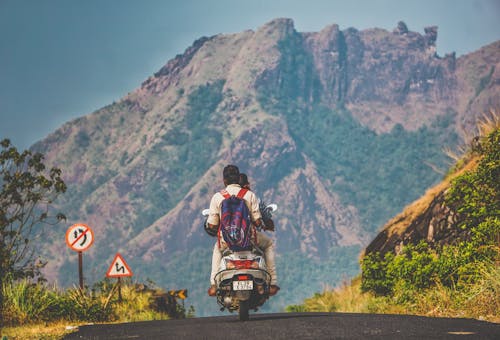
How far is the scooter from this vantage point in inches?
464

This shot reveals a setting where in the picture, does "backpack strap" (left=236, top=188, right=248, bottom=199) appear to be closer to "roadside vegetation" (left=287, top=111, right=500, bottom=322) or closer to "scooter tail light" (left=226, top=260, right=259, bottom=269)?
"scooter tail light" (left=226, top=260, right=259, bottom=269)

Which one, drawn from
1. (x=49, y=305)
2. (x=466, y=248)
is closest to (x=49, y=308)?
(x=49, y=305)

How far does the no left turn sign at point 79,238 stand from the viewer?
1892cm

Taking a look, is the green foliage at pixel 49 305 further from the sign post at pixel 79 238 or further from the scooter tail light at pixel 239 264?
the scooter tail light at pixel 239 264

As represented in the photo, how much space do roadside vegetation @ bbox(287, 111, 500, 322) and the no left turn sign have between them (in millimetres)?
6887

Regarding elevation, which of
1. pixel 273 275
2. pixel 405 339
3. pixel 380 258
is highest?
pixel 380 258

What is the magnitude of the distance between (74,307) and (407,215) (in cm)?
1041

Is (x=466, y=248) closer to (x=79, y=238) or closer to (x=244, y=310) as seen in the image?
(x=244, y=310)

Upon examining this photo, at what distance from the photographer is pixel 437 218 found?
66.2 ft

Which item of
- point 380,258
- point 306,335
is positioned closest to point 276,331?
point 306,335

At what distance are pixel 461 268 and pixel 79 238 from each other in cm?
887

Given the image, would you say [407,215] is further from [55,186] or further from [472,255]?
[55,186]

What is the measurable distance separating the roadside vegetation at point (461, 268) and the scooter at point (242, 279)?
10.7 ft

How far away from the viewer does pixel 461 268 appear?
595 inches
